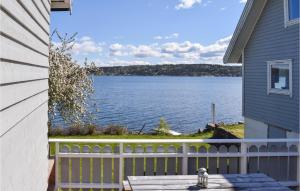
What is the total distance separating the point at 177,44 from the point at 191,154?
117526 millimetres

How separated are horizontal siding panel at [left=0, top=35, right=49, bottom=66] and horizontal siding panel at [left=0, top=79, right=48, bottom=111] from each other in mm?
202

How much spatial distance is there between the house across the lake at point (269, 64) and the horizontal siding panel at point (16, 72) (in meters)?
8.52

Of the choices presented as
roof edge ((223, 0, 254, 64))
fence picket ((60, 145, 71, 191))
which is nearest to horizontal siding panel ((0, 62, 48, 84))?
fence picket ((60, 145, 71, 191))

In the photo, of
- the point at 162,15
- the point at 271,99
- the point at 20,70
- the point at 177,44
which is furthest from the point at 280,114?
the point at 177,44

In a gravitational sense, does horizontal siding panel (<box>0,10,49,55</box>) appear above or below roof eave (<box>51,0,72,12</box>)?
below

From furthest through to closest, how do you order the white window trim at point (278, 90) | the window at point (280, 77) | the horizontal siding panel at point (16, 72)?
the window at point (280, 77) → the white window trim at point (278, 90) → the horizontal siding panel at point (16, 72)

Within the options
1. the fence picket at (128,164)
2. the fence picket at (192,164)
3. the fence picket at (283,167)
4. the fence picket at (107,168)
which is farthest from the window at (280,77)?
the fence picket at (107,168)

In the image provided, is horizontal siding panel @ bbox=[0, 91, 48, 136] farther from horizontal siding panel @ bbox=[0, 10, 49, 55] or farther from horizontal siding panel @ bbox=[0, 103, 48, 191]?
horizontal siding panel @ bbox=[0, 10, 49, 55]

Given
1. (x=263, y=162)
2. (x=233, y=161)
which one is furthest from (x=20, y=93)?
(x=263, y=162)

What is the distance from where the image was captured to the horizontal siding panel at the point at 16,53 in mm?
2883

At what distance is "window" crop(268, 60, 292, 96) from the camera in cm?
1198

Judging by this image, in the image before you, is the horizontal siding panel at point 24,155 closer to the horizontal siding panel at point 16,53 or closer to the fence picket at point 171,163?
the horizontal siding panel at point 16,53

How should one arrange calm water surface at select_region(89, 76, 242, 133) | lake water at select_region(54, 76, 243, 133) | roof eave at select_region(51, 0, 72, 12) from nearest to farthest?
roof eave at select_region(51, 0, 72, 12), lake water at select_region(54, 76, 243, 133), calm water surface at select_region(89, 76, 242, 133)

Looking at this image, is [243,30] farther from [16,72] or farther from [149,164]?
[16,72]
